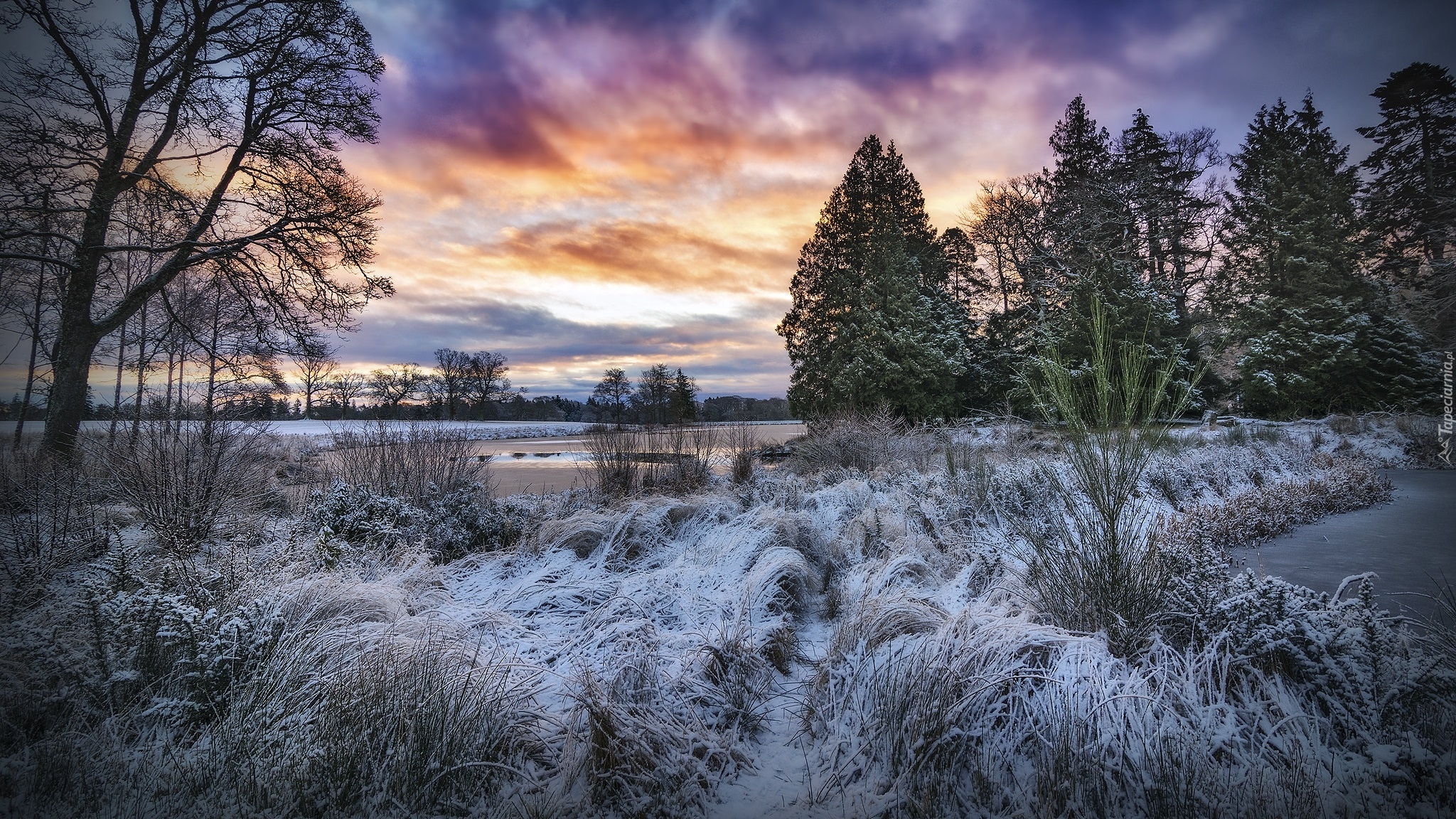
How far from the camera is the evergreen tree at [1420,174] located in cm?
295

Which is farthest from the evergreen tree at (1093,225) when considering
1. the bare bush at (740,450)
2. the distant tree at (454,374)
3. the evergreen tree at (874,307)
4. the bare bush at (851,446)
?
the distant tree at (454,374)

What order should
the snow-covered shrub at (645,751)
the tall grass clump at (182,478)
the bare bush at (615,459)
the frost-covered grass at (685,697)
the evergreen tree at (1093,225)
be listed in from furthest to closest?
the evergreen tree at (1093,225) → the bare bush at (615,459) → the tall grass clump at (182,478) → the snow-covered shrub at (645,751) → the frost-covered grass at (685,697)

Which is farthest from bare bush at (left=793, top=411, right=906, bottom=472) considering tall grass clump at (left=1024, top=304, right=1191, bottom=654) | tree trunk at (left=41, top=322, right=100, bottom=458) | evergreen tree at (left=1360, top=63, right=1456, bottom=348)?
tree trunk at (left=41, top=322, right=100, bottom=458)

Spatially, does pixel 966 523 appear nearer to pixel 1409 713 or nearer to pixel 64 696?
pixel 1409 713

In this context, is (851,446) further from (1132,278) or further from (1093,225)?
(1093,225)

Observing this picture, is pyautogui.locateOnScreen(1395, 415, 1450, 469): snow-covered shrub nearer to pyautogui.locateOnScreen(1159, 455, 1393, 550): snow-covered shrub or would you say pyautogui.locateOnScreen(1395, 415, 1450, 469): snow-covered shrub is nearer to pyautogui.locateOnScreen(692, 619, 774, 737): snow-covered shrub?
pyautogui.locateOnScreen(1159, 455, 1393, 550): snow-covered shrub

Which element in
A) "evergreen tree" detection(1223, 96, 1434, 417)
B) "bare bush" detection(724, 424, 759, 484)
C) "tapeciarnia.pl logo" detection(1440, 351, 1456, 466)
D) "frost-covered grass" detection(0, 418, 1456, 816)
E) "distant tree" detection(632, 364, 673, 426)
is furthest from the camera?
"distant tree" detection(632, 364, 673, 426)

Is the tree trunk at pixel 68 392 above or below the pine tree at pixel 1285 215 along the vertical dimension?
below

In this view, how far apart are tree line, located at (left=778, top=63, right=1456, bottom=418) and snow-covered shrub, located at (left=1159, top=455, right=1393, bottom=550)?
2.27m

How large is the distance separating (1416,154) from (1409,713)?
3.57m

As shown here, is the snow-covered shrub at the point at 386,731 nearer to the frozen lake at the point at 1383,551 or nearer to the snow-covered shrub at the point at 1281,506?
the frozen lake at the point at 1383,551

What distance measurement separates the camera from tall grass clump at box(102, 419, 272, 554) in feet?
13.5

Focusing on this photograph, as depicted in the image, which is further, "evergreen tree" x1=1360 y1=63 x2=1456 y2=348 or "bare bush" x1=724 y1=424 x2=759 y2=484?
"bare bush" x1=724 y1=424 x2=759 y2=484

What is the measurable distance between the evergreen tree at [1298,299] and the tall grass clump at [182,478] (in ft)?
57.0
